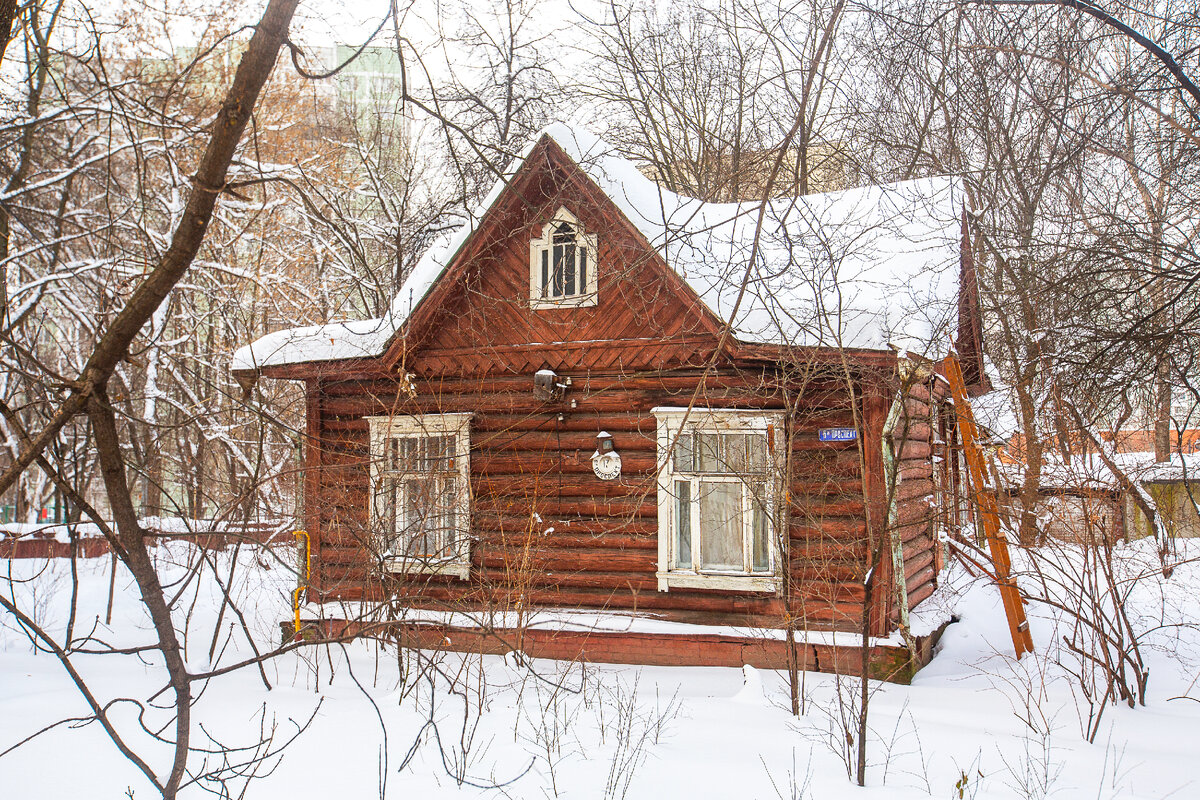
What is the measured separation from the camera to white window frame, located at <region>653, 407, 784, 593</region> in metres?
7.70

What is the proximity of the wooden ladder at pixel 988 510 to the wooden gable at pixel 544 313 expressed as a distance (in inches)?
89.9

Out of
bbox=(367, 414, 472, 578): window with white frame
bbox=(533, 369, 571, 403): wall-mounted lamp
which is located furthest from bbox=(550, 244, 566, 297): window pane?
bbox=(367, 414, 472, 578): window with white frame

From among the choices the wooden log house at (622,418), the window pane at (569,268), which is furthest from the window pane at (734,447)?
the window pane at (569,268)

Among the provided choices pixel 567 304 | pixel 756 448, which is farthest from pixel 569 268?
pixel 756 448

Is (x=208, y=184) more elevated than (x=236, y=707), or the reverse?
(x=208, y=184)

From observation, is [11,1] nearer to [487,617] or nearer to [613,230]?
[613,230]

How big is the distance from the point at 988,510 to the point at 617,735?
3217mm

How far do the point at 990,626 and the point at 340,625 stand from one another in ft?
23.0

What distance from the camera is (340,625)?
9.05m

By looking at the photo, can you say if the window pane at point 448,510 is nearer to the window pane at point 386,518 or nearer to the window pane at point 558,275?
the window pane at point 386,518

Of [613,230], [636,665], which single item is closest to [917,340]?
[613,230]

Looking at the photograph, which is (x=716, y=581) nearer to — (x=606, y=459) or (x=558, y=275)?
(x=606, y=459)

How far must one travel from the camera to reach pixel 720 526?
8.16 m

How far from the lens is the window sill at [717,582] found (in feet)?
25.4
